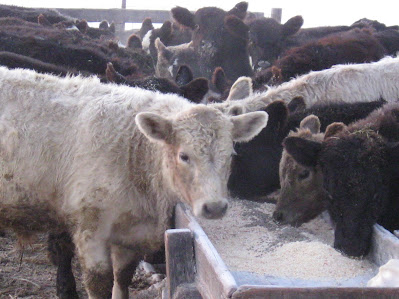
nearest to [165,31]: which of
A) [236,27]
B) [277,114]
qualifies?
[236,27]

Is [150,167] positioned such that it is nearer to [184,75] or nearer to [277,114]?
[277,114]

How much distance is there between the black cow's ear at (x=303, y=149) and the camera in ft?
13.0

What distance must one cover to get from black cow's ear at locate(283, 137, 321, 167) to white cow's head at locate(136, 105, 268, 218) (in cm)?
46

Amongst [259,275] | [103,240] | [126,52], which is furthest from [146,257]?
[126,52]

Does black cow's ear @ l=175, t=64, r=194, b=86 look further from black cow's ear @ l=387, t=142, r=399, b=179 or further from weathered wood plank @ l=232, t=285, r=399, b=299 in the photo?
weathered wood plank @ l=232, t=285, r=399, b=299

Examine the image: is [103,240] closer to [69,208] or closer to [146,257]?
[69,208]

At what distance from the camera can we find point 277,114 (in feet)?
16.8

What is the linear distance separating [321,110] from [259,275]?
258 cm

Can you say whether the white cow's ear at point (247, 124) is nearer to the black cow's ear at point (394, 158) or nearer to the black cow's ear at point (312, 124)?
the black cow's ear at point (394, 158)

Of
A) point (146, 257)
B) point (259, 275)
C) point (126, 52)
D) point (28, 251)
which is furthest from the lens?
point (126, 52)

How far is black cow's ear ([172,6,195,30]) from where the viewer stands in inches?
384

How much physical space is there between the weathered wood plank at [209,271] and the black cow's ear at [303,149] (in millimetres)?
950

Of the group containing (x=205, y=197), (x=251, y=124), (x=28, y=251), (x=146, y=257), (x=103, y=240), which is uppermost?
(x=251, y=124)

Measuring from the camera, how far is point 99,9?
15477 mm
